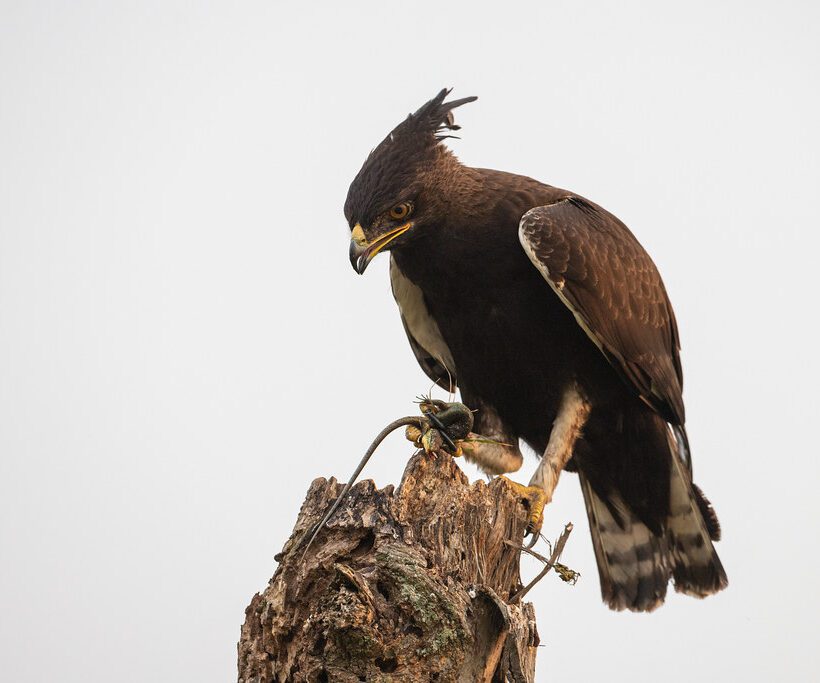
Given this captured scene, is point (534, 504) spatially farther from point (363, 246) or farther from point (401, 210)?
point (401, 210)

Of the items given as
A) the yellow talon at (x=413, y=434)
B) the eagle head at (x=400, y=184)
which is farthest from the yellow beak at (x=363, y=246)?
the yellow talon at (x=413, y=434)

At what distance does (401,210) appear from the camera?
6.05 m

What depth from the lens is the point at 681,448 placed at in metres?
6.71

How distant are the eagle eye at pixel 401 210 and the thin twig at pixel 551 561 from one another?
2.23 meters

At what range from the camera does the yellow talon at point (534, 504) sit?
5336 millimetres

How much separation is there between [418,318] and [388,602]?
3.10 metres

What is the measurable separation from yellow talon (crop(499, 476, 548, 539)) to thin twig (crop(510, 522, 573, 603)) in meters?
0.60

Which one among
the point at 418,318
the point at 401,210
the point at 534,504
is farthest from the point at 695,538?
the point at 401,210

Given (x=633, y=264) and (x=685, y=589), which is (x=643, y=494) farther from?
(x=633, y=264)

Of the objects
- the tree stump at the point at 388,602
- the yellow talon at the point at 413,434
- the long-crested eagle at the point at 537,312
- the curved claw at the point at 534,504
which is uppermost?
the long-crested eagle at the point at 537,312

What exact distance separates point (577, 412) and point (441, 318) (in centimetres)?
101

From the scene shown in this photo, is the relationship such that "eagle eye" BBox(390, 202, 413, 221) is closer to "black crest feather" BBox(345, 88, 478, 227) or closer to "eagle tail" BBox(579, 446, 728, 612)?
"black crest feather" BBox(345, 88, 478, 227)

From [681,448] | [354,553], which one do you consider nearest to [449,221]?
[681,448]

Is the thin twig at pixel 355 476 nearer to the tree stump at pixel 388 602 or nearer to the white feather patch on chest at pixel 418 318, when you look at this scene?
the tree stump at pixel 388 602
